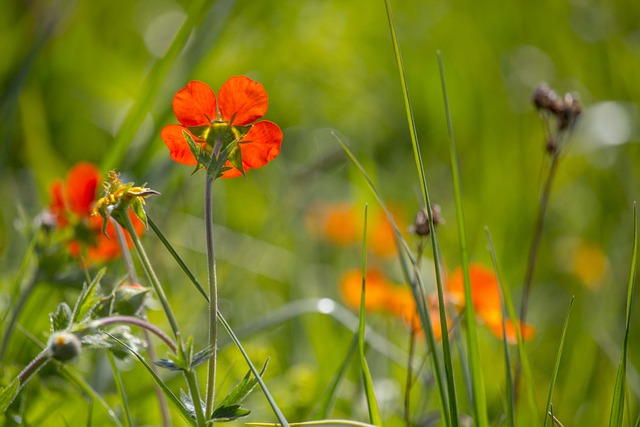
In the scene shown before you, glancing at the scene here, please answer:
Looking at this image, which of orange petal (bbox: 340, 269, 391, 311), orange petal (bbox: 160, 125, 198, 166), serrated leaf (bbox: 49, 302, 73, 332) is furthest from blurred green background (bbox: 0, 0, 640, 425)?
orange petal (bbox: 160, 125, 198, 166)

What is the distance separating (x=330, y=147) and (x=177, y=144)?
6.00ft

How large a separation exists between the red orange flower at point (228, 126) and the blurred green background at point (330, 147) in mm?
550

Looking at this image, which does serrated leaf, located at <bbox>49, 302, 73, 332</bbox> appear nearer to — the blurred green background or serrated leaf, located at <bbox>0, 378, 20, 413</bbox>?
serrated leaf, located at <bbox>0, 378, 20, 413</bbox>

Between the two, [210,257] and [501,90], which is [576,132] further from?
[210,257]

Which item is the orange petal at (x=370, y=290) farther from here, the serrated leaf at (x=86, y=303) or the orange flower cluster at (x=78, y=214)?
the serrated leaf at (x=86, y=303)

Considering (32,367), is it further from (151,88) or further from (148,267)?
(151,88)

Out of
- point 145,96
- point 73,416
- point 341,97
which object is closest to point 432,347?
point 73,416

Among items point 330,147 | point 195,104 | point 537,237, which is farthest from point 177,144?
point 330,147

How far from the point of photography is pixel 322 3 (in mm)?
2922

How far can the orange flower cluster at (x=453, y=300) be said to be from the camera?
4.65 feet

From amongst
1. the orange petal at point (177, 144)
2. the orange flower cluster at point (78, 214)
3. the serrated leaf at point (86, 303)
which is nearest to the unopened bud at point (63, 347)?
the serrated leaf at point (86, 303)

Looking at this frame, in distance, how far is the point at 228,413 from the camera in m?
0.82

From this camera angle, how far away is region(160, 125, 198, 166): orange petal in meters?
0.85

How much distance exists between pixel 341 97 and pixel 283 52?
241 mm
